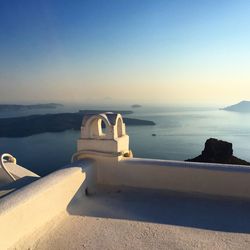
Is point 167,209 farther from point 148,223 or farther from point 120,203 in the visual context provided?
point 120,203

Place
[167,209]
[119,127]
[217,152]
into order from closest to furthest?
[167,209] < [119,127] < [217,152]

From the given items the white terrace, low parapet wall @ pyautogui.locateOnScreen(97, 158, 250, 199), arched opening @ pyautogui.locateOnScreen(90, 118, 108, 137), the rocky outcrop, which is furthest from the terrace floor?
the rocky outcrop

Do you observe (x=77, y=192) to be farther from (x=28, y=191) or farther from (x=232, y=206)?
(x=232, y=206)

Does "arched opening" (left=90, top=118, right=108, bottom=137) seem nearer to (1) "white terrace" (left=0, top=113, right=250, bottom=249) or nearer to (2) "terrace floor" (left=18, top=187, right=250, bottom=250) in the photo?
(1) "white terrace" (left=0, top=113, right=250, bottom=249)

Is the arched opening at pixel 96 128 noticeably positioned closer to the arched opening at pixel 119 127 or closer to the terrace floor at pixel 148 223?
the arched opening at pixel 119 127

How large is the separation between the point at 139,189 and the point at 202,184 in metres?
0.84

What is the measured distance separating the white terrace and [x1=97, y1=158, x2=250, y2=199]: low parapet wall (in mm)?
12

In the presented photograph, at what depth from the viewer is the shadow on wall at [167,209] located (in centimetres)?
303

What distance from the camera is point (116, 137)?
409 cm

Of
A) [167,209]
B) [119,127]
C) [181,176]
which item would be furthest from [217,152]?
[167,209]

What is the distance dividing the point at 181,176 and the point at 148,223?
0.98 metres

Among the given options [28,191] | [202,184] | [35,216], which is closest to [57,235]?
[35,216]

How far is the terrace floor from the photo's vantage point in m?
2.60

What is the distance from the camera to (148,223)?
3.01 meters
